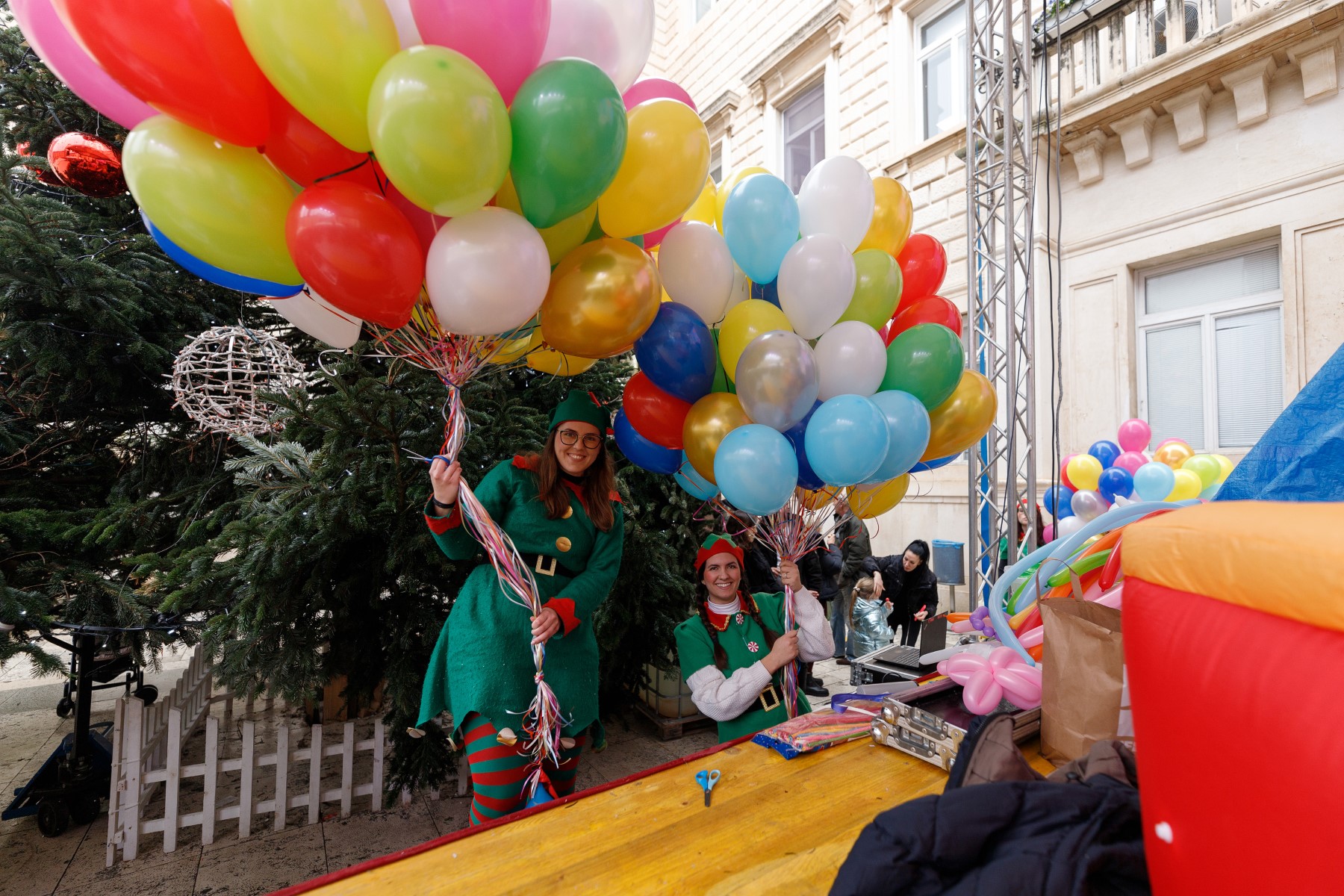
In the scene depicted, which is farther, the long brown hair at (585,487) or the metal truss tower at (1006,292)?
the metal truss tower at (1006,292)

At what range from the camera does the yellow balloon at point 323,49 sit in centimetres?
127

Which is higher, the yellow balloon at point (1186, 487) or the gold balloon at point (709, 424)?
the gold balloon at point (709, 424)

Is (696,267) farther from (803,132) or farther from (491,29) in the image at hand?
(803,132)

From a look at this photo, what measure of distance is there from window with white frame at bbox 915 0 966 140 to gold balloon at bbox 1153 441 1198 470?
4.55 metres

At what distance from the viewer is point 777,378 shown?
182 centimetres

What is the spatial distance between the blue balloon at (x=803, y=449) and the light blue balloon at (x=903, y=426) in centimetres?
17

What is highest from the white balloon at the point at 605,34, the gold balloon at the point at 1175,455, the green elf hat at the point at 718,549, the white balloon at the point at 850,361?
the white balloon at the point at 605,34

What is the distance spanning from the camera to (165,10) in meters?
Result: 1.26

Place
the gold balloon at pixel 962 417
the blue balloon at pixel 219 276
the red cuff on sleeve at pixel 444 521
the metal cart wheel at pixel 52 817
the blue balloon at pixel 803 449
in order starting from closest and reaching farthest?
the blue balloon at pixel 219 276 < the red cuff on sleeve at pixel 444 521 < the blue balloon at pixel 803 449 < the gold balloon at pixel 962 417 < the metal cart wheel at pixel 52 817

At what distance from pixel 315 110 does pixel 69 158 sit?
6.57 ft

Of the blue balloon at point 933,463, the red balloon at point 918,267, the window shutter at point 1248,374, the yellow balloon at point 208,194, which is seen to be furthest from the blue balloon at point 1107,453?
the yellow balloon at point 208,194

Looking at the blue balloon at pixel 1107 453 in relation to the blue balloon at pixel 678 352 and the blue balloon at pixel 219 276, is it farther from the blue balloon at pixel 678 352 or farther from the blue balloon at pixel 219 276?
the blue balloon at pixel 219 276

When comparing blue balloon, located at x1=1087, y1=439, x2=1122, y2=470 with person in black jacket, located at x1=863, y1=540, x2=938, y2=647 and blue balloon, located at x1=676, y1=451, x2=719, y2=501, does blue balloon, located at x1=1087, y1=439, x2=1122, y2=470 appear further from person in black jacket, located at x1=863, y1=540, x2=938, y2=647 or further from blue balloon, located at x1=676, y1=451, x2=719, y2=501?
blue balloon, located at x1=676, y1=451, x2=719, y2=501

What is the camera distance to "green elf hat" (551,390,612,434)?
2.16m
